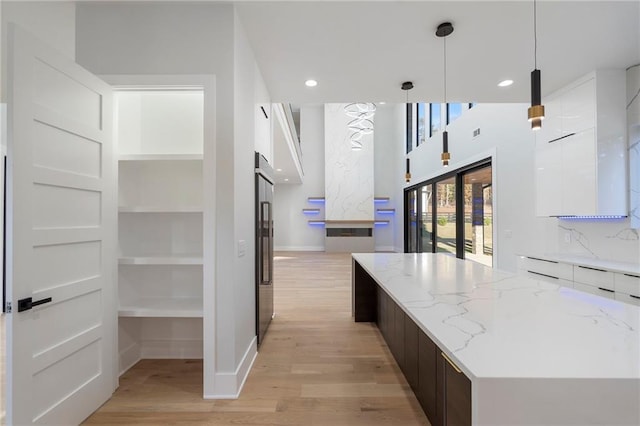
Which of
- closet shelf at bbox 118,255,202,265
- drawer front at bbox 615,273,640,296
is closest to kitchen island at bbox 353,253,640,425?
drawer front at bbox 615,273,640,296

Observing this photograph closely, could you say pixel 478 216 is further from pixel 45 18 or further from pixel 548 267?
pixel 45 18

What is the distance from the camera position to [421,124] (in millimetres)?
9008

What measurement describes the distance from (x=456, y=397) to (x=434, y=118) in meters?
7.95

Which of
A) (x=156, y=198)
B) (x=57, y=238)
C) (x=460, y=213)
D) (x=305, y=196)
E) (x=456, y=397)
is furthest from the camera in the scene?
(x=305, y=196)

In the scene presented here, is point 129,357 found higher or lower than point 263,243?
lower

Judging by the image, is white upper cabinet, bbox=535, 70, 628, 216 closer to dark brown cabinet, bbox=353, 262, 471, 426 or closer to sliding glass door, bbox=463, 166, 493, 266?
sliding glass door, bbox=463, 166, 493, 266

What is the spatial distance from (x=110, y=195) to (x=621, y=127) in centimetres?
504

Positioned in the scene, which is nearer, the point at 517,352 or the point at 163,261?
the point at 517,352

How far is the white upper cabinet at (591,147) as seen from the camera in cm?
314

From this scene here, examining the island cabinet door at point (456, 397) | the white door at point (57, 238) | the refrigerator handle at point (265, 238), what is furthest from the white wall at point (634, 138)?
the white door at point (57, 238)

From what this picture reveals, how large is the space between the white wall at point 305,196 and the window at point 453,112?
5833mm

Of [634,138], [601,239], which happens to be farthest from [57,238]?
[634,138]

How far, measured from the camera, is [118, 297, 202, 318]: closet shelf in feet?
7.44

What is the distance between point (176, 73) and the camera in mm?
2152
